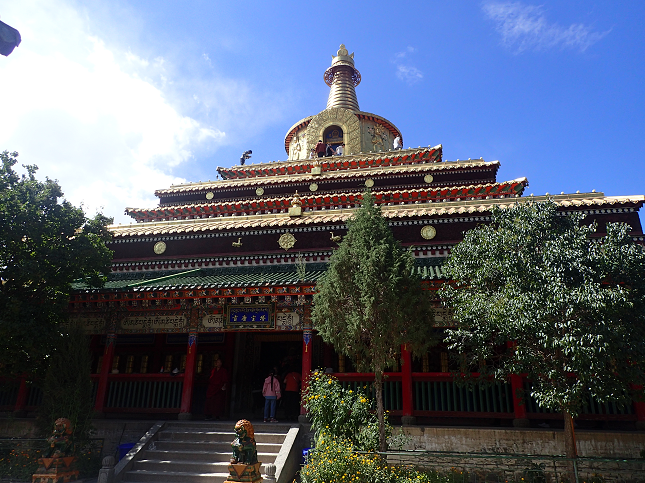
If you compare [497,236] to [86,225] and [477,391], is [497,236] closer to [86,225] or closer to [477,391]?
[477,391]

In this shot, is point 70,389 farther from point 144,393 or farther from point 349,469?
point 349,469

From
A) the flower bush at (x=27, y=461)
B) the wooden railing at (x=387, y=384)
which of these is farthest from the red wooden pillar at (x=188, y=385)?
the wooden railing at (x=387, y=384)

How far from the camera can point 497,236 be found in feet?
33.1

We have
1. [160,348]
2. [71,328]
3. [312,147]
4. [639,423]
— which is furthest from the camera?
[312,147]

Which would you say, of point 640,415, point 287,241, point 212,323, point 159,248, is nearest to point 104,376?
point 212,323

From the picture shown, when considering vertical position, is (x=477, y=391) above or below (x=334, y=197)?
below

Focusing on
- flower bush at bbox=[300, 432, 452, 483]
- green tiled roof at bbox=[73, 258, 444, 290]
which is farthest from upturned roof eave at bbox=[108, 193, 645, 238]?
flower bush at bbox=[300, 432, 452, 483]

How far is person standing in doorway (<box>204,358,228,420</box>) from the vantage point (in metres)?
13.9

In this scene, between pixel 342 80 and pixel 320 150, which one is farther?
pixel 342 80

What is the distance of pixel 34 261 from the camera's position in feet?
37.1

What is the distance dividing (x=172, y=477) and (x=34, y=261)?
646cm

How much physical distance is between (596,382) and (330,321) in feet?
17.5

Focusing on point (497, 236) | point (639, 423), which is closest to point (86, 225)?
point (497, 236)

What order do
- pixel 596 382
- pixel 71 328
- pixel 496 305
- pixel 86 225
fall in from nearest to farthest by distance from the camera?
1. pixel 596 382
2. pixel 496 305
3. pixel 71 328
4. pixel 86 225
